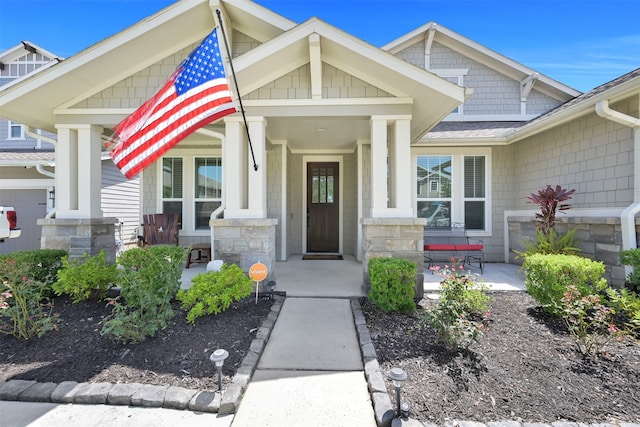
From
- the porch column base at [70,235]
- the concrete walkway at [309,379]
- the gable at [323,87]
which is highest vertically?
the gable at [323,87]

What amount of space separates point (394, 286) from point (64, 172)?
17.7ft

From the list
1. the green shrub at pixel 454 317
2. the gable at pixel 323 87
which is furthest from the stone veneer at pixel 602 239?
the gable at pixel 323 87

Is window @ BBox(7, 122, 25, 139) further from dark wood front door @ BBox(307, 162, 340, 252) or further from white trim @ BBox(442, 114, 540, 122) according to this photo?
white trim @ BBox(442, 114, 540, 122)

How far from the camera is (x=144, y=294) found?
2840 millimetres

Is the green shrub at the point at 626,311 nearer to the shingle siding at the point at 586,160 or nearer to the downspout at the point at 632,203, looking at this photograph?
the downspout at the point at 632,203

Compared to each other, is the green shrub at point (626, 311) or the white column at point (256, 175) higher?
the white column at point (256, 175)

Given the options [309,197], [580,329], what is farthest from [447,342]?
[309,197]

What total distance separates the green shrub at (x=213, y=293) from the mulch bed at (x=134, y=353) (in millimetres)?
118

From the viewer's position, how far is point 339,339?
9.42ft

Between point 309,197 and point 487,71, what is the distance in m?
5.61

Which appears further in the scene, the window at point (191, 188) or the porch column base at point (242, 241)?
the window at point (191, 188)

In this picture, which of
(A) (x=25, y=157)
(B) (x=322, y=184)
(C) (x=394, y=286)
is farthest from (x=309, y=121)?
(A) (x=25, y=157)

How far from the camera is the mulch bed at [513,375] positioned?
6.20 feet

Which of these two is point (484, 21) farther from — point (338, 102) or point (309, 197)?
point (309, 197)
